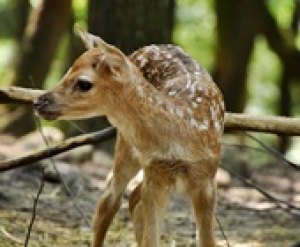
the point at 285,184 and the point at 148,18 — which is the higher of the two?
the point at 148,18

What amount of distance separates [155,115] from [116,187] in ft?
2.45

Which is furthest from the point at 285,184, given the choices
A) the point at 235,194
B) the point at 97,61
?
the point at 97,61

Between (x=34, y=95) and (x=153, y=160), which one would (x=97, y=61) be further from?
(x=34, y=95)

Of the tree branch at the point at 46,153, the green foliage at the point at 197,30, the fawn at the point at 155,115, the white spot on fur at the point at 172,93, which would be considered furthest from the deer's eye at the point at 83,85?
the green foliage at the point at 197,30

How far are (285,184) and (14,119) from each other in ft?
10.9

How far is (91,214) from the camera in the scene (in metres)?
6.85

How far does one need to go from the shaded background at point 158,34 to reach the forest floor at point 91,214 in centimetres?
86

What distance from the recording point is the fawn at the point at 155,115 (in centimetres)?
400

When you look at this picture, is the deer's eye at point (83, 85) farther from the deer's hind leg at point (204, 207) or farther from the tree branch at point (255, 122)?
the tree branch at point (255, 122)

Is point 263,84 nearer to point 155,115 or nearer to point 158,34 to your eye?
point 158,34

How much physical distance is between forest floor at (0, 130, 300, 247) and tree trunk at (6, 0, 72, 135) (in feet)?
7.48

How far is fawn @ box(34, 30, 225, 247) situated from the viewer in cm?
400

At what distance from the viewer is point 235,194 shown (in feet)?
29.1

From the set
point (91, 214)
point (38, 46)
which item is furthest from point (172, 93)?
point (38, 46)
